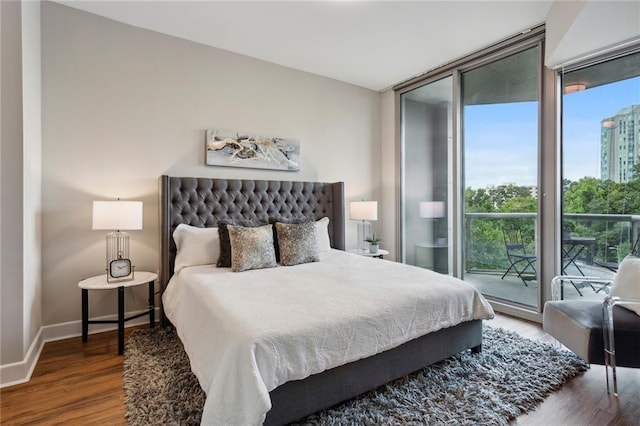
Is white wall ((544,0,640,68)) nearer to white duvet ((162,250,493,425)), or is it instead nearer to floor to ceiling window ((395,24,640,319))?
floor to ceiling window ((395,24,640,319))

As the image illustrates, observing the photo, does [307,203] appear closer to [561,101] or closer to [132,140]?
[132,140]

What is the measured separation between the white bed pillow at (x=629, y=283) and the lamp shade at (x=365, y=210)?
2.41 meters

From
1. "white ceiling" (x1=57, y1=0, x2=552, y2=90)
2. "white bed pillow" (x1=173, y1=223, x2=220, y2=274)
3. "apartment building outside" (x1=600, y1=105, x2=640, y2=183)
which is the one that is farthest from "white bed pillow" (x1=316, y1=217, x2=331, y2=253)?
"apartment building outside" (x1=600, y1=105, x2=640, y2=183)

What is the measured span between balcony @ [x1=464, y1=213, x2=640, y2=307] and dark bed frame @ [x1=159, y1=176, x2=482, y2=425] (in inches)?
57.5

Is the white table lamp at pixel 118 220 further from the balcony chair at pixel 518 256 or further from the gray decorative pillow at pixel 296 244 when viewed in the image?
the balcony chair at pixel 518 256

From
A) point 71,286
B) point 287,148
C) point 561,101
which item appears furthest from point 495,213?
point 71,286

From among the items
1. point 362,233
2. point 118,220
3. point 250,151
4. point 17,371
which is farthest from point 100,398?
point 362,233

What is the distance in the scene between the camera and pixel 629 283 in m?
2.15

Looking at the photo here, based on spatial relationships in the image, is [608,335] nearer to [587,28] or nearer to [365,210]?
[587,28]

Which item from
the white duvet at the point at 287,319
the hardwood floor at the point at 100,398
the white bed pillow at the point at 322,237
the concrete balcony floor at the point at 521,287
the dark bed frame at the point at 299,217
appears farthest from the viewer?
the white bed pillow at the point at 322,237

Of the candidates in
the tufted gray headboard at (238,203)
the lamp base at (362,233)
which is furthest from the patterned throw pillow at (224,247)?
the lamp base at (362,233)

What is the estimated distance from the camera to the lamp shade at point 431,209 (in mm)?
4228

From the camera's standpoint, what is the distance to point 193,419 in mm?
1661

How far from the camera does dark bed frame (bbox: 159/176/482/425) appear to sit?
161 cm
